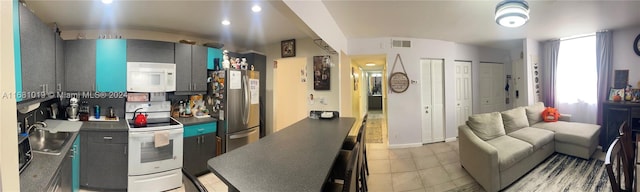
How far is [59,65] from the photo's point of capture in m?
2.58

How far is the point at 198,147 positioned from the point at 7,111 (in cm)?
277

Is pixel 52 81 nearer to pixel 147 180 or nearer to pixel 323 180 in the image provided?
pixel 147 180

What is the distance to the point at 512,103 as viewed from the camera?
5.33 metres

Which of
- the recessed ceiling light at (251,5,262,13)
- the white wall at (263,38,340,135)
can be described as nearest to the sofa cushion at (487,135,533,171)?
the white wall at (263,38,340,135)

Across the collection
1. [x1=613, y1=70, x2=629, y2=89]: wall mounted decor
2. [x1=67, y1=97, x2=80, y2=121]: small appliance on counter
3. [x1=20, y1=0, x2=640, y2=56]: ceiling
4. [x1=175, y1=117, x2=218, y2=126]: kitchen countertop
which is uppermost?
[x1=20, y1=0, x2=640, y2=56]: ceiling

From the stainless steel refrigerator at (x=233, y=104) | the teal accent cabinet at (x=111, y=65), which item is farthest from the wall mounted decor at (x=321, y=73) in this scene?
the teal accent cabinet at (x=111, y=65)

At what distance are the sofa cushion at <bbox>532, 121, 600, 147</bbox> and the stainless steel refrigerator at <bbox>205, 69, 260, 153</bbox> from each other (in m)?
4.69

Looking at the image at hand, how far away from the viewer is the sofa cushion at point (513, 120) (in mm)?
3648

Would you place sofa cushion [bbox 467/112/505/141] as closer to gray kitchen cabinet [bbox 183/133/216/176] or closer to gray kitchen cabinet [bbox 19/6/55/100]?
gray kitchen cabinet [bbox 183/133/216/176]

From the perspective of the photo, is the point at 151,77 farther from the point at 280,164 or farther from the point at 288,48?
the point at 280,164

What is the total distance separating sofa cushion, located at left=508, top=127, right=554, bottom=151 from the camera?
123 inches

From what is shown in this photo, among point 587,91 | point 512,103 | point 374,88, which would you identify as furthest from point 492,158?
point 374,88

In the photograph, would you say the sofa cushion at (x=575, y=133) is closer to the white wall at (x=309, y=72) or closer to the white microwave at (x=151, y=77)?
the white wall at (x=309, y=72)

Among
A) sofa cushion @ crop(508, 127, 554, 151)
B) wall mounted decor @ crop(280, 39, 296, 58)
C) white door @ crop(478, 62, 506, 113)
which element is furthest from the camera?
white door @ crop(478, 62, 506, 113)
